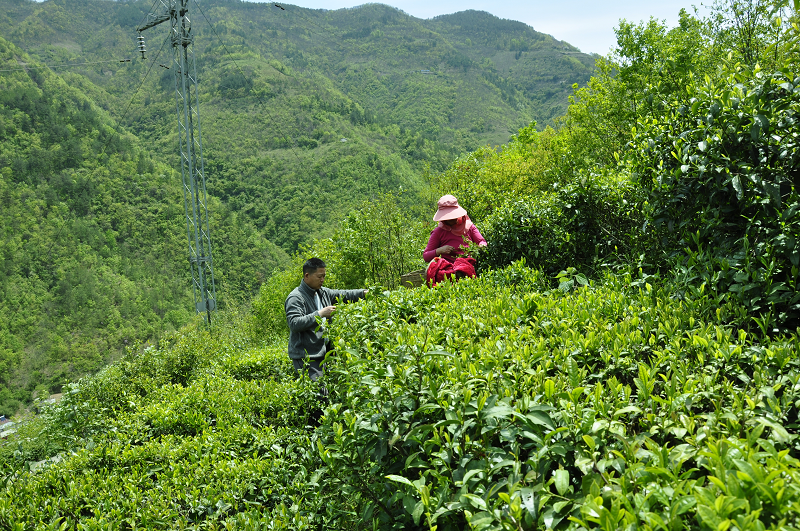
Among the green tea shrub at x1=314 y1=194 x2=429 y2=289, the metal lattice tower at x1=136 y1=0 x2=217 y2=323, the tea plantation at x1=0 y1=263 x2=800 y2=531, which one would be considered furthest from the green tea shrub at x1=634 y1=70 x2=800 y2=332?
the metal lattice tower at x1=136 y1=0 x2=217 y2=323

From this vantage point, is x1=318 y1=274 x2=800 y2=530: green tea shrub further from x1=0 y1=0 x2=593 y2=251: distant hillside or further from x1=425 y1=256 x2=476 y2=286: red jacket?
x1=0 y1=0 x2=593 y2=251: distant hillside

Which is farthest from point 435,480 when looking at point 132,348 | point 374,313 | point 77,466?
point 132,348

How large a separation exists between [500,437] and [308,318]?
115 inches

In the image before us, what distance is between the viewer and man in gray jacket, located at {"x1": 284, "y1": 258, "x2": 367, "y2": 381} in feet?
14.8

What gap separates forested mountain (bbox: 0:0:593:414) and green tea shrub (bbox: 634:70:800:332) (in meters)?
9.27

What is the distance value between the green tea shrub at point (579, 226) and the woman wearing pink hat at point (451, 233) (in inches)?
16.9

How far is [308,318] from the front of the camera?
4418mm

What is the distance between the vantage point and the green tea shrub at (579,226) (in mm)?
4000

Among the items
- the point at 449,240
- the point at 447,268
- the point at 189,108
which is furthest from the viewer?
the point at 189,108

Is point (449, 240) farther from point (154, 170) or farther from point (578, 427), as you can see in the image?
point (154, 170)

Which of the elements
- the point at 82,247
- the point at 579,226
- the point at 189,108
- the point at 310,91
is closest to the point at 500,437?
the point at 579,226

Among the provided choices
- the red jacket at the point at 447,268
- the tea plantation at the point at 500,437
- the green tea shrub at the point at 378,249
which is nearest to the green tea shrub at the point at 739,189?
the tea plantation at the point at 500,437

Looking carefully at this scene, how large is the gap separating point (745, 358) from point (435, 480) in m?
1.32

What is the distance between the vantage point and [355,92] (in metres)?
144
